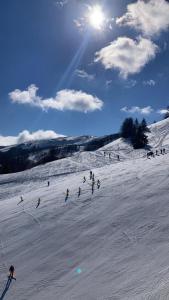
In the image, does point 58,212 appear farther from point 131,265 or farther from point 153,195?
point 131,265

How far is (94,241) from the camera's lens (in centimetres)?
2598

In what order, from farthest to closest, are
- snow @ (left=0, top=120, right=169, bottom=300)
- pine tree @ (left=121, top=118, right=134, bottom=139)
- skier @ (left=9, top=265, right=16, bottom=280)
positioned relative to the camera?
pine tree @ (left=121, top=118, right=134, bottom=139), skier @ (left=9, top=265, right=16, bottom=280), snow @ (left=0, top=120, right=169, bottom=300)

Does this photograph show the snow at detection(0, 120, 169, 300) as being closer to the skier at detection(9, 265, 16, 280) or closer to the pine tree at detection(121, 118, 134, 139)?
the skier at detection(9, 265, 16, 280)

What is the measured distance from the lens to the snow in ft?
66.2

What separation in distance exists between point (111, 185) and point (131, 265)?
17330mm

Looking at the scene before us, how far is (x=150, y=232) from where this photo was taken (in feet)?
A: 82.0

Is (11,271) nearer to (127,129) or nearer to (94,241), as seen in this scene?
(94,241)

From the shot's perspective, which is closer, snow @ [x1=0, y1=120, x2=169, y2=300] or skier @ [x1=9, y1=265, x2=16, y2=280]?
snow @ [x1=0, y1=120, x2=169, y2=300]

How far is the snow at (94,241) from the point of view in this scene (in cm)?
2017

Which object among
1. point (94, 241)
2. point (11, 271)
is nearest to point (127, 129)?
point (94, 241)

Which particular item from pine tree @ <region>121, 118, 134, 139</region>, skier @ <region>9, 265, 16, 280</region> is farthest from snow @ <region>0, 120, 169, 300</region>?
pine tree @ <region>121, 118, 134, 139</region>

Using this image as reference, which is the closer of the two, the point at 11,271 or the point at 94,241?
the point at 11,271

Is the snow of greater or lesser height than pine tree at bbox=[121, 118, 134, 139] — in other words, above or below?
below

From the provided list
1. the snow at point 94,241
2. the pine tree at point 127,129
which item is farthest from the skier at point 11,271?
the pine tree at point 127,129
